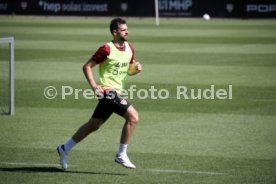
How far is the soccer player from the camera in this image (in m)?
11.1

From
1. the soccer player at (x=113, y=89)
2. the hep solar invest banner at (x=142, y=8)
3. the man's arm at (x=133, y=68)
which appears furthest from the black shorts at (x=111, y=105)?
the hep solar invest banner at (x=142, y=8)

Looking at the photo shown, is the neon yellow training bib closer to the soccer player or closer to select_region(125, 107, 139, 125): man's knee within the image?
the soccer player

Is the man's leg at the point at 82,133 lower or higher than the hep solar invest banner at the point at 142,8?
higher

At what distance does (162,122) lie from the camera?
51.3 feet

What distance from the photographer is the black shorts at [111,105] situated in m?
11.1

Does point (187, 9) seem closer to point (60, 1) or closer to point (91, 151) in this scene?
point (60, 1)

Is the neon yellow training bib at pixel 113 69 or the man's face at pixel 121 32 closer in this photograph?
the man's face at pixel 121 32

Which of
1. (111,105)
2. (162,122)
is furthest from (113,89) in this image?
(162,122)

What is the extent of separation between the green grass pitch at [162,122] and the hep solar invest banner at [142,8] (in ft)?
51.3

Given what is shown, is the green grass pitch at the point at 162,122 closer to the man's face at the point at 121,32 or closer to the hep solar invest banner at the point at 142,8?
the man's face at the point at 121,32

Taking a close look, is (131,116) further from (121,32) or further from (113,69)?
(121,32)

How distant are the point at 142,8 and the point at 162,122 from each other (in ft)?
116

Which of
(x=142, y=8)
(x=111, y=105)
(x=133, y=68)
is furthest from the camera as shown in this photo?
(x=142, y=8)

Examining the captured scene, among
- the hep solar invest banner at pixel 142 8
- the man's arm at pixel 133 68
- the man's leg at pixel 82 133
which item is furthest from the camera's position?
the hep solar invest banner at pixel 142 8
